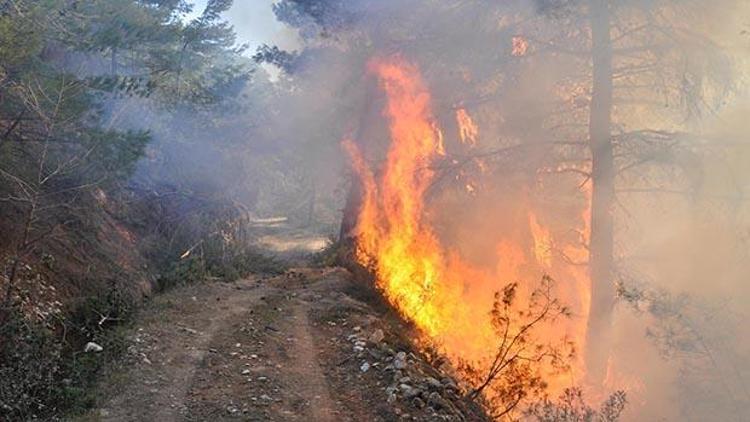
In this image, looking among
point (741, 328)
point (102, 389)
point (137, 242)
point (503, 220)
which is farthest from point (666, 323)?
point (137, 242)

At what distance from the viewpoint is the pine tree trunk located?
11.8 m

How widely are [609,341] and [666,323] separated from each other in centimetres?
160

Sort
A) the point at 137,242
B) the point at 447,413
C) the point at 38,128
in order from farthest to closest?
the point at 137,242
the point at 38,128
the point at 447,413

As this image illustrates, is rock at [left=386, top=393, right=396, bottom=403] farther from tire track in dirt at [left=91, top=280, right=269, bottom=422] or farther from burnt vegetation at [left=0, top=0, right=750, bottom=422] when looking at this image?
tire track in dirt at [left=91, top=280, right=269, bottom=422]

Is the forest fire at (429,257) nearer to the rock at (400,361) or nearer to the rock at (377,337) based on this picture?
the rock at (377,337)

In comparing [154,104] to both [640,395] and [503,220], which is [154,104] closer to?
[503,220]

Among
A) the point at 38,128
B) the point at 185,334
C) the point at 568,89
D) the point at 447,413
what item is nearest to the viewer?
the point at 447,413

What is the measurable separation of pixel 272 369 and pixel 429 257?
715cm

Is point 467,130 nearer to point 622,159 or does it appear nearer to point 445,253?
point 445,253

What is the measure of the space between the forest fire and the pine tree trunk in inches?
57.1

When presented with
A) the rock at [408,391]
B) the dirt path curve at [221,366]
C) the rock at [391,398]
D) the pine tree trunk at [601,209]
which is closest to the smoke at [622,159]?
the pine tree trunk at [601,209]

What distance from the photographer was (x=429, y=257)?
15.2m

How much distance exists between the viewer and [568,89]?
13719mm

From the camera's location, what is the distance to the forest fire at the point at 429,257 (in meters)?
14.2
